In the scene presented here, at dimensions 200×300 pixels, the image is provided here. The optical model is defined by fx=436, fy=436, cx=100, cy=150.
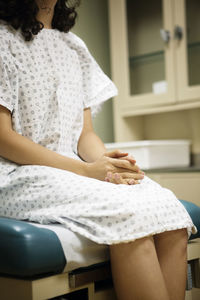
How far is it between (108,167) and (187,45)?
4.48 feet

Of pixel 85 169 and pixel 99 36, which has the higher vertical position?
pixel 99 36

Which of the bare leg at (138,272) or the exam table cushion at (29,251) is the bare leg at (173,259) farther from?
the exam table cushion at (29,251)

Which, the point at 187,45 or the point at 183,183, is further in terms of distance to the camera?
the point at 187,45

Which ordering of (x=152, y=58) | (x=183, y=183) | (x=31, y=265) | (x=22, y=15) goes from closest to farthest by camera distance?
(x=31, y=265) < (x=22, y=15) < (x=183, y=183) < (x=152, y=58)

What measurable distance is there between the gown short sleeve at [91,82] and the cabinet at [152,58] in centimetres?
87

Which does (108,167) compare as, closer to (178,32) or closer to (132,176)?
(132,176)

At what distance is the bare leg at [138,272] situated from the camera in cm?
96

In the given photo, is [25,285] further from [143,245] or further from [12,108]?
[12,108]

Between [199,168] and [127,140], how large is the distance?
0.62 metres

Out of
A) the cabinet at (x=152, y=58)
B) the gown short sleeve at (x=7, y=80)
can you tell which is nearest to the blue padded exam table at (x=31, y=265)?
the gown short sleeve at (x=7, y=80)

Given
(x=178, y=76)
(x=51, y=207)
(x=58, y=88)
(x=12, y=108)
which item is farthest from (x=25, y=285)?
(x=178, y=76)

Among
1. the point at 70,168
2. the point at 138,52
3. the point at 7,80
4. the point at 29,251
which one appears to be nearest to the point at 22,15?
the point at 7,80

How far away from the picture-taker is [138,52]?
2.49m

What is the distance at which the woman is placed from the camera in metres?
0.98
